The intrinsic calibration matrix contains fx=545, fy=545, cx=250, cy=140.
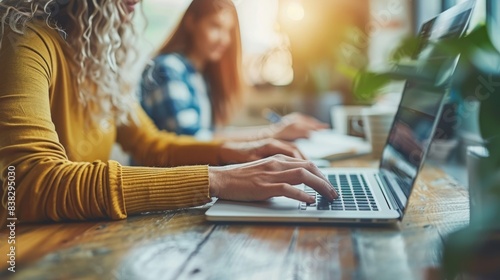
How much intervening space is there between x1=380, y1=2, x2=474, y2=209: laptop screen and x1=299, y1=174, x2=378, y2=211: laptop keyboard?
4 centimetres

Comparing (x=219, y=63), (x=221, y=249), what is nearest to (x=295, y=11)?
(x=219, y=63)

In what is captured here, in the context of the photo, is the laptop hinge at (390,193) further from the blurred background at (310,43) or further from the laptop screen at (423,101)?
the blurred background at (310,43)

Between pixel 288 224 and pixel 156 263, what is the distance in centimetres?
20

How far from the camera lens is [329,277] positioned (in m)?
0.54

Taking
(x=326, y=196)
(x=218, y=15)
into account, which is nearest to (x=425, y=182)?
(x=326, y=196)

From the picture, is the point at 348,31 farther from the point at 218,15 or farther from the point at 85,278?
the point at 85,278

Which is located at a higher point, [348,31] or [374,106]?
[348,31]

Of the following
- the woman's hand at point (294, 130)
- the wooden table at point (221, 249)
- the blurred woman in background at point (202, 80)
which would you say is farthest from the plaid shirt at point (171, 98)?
the wooden table at point (221, 249)

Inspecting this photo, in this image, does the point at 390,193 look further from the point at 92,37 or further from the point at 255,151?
the point at 92,37

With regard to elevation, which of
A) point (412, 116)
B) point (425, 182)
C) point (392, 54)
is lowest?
point (425, 182)

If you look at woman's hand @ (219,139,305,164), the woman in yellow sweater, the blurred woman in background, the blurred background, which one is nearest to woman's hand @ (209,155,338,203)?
the woman in yellow sweater

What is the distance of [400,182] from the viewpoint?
2.83 feet

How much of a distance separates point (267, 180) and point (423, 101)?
0.28 m

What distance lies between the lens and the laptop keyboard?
2.48 feet
